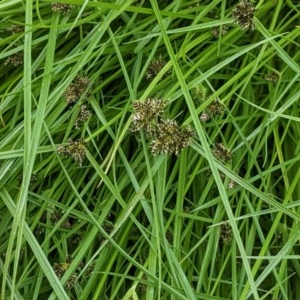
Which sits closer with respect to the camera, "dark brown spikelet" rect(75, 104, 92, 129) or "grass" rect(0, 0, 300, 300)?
"grass" rect(0, 0, 300, 300)

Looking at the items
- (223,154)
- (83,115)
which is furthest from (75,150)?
(223,154)

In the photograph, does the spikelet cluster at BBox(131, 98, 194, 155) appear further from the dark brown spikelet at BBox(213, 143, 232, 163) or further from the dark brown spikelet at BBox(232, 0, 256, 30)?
the dark brown spikelet at BBox(232, 0, 256, 30)

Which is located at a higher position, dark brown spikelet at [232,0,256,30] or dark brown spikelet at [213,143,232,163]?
dark brown spikelet at [232,0,256,30]

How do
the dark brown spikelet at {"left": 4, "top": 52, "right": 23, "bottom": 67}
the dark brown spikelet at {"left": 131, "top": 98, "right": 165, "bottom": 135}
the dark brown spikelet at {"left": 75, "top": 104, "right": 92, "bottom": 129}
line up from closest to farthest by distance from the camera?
the dark brown spikelet at {"left": 131, "top": 98, "right": 165, "bottom": 135} < the dark brown spikelet at {"left": 75, "top": 104, "right": 92, "bottom": 129} < the dark brown spikelet at {"left": 4, "top": 52, "right": 23, "bottom": 67}

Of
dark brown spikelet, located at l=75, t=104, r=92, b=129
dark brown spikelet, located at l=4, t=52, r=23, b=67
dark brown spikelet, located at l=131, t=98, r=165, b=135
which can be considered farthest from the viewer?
dark brown spikelet, located at l=4, t=52, r=23, b=67

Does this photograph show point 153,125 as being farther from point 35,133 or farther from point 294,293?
point 294,293

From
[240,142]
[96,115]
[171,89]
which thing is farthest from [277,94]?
[96,115]

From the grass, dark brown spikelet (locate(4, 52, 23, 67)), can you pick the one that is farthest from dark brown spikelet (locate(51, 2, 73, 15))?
dark brown spikelet (locate(4, 52, 23, 67))

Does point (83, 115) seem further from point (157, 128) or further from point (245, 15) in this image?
point (245, 15)
